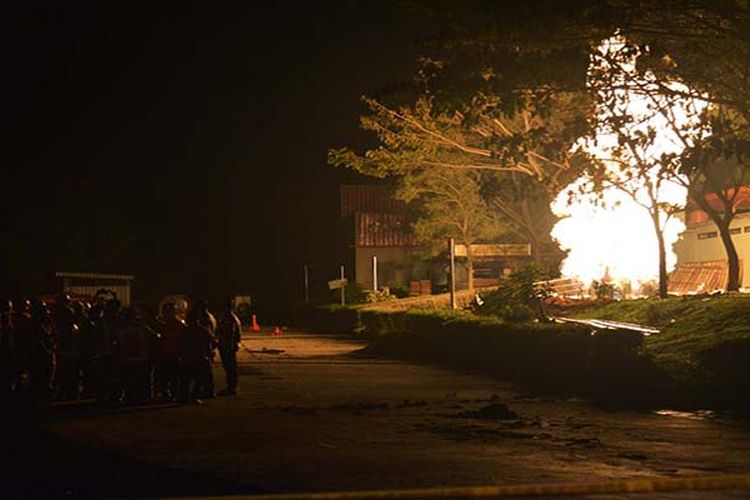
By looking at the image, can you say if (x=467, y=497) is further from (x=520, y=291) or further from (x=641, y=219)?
(x=641, y=219)

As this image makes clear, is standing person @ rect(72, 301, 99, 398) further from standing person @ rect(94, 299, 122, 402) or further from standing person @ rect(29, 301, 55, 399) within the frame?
standing person @ rect(29, 301, 55, 399)

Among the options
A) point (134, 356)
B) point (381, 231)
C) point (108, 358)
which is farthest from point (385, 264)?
point (134, 356)

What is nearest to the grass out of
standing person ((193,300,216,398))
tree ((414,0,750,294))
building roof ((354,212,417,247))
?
tree ((414,0,750,294))

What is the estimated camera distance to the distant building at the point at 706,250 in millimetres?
36906

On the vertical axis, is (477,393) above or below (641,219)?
below

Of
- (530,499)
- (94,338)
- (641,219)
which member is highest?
(641,219)

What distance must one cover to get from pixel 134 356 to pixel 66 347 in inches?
64.7

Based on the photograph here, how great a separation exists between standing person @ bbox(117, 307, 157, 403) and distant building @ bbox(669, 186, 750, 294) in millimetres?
20805

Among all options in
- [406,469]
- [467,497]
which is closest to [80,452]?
[406,469]

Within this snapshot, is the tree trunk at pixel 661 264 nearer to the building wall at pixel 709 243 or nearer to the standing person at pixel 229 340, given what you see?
the building wall at pixel 709 243

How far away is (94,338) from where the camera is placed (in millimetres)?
19000

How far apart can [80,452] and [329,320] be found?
36840 mm

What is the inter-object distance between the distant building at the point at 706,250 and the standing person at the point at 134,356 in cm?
2080

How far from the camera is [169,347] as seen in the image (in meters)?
18.3
